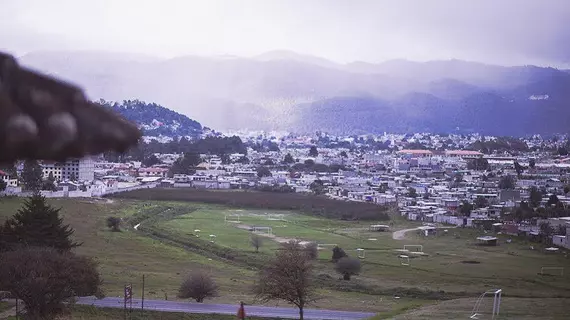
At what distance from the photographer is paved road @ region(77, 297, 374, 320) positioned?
13.2 metres

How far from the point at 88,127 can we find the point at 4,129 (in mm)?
161

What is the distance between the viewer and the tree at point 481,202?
3572 cm

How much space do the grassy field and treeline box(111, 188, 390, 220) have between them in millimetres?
1794

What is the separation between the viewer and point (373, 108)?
166 metres

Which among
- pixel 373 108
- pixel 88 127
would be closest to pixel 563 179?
pixel 88 127

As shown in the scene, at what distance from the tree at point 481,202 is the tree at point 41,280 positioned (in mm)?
26411

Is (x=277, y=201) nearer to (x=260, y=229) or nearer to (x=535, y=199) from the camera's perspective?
(x=260, y=229)

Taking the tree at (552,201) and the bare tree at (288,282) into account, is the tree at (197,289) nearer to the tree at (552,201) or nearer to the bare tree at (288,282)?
the bare tree at (288,282)

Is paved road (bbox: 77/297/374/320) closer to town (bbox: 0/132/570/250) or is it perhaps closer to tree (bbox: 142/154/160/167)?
town (bbox: 0/132/570/250)

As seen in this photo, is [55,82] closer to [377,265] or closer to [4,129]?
[4,129]

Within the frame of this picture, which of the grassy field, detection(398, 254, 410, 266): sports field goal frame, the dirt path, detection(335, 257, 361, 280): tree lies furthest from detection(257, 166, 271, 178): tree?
detection(335, 257, 361, 280): tree

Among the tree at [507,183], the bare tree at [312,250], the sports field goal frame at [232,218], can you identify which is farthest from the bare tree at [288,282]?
the tree at [507,183]

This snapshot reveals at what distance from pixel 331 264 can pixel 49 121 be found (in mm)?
19595

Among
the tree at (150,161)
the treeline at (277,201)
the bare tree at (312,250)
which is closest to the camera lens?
the bare tree at (312,250)
